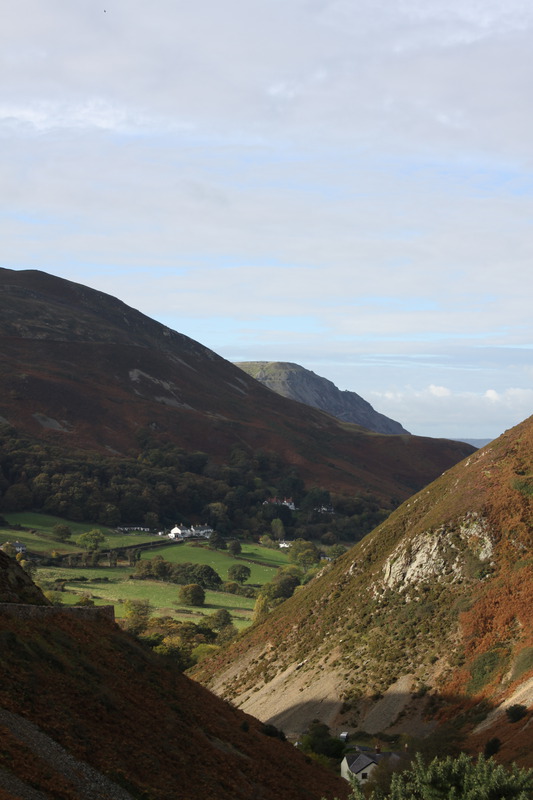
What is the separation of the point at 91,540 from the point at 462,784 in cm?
13736

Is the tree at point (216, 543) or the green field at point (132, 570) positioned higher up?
the tree at point (216, 543)

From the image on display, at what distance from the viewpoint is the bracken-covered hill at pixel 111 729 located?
1022 inches

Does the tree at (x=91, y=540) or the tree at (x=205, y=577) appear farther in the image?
the tree at (x=91, y=540)

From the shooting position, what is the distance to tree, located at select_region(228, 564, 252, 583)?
146 m

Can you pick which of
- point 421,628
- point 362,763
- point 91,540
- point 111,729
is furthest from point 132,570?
point 111,729

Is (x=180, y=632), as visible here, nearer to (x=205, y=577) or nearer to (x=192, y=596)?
(x=192, y=596)

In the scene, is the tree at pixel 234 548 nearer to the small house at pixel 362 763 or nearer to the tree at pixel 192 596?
the tree at pixel 192 596

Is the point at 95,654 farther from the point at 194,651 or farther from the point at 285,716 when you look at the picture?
the point at 194,651

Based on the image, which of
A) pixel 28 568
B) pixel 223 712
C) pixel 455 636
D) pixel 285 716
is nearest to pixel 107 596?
pixel 28 568

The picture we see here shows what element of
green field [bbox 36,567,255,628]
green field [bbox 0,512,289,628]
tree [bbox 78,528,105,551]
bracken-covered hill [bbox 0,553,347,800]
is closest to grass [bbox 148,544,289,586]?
green field [bbox 0,512,289,628]

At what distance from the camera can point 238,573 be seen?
14612cm

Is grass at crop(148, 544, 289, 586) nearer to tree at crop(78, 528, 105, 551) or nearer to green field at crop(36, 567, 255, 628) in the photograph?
tree at crop(78, 528, 105, 551)

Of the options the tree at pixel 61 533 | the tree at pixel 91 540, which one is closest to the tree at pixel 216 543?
the tree at pixel 91 540

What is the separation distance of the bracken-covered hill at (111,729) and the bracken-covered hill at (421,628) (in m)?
15.5
